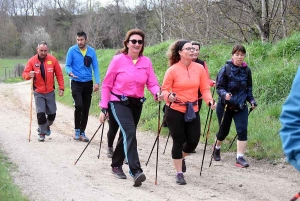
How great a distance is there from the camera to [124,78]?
6309 mm

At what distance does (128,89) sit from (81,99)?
10.9 ft

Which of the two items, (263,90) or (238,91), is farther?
(263,90)

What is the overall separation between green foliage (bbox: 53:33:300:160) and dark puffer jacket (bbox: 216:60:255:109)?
122cm

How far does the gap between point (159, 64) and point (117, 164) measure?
10883 millimetres

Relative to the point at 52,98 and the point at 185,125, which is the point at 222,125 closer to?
the point at 185,125

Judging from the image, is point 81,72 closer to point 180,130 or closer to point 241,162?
point 180,130

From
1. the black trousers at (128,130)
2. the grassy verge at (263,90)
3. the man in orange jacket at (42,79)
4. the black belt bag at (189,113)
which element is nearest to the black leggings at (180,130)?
the black belt bag at (189,113)

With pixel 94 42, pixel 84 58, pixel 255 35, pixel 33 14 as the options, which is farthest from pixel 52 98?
pixel 33 14

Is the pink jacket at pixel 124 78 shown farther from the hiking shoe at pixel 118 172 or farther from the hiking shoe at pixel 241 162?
the hiking shoe at pixel 241 162

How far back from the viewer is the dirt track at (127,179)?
231 inches

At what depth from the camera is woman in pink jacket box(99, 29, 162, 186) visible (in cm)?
629

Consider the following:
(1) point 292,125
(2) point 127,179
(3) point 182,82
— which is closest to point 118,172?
(2) point 127,179

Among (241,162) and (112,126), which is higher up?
(112,126)

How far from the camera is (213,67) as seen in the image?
13453 millimetres
